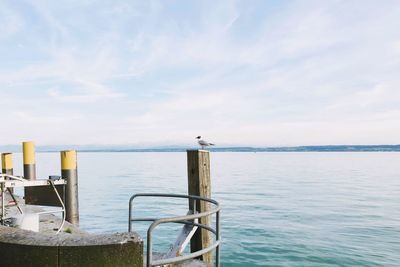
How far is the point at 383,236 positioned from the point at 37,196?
12423 millimetres

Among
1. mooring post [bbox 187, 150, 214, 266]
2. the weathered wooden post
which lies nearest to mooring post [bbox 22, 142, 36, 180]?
the weathered wooden post

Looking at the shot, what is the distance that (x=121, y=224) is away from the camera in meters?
16.3

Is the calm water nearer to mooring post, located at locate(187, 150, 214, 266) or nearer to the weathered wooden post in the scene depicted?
the weathered wooden post

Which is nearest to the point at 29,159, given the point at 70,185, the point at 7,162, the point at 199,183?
the point at 7,162

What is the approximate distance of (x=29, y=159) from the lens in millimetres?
12555

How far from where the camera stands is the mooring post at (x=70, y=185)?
9047mm

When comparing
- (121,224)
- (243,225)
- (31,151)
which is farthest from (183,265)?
(121,224)

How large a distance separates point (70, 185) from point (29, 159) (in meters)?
4.13

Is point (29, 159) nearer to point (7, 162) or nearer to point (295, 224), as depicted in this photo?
point (7, 162)

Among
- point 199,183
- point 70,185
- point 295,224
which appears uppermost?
point 199,183

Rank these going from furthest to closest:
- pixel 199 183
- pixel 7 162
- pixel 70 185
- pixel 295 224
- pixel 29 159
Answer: pixel 295 224 → pixel 7 162 → pixel 29 159 → pixel 70 185 → pixel 199 183

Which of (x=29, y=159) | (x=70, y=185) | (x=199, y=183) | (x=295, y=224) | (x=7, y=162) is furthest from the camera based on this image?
(x=295, y=224)

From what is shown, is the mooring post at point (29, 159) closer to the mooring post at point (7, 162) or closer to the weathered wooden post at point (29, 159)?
the weathered wooden post at point (29, 159)

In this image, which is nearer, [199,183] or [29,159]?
[199,183]
